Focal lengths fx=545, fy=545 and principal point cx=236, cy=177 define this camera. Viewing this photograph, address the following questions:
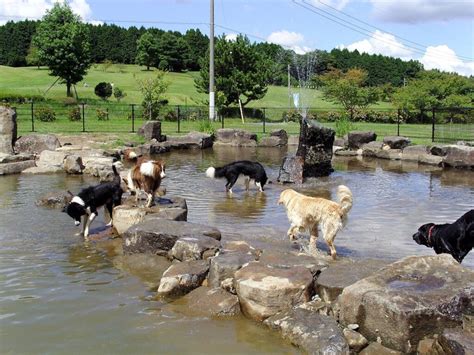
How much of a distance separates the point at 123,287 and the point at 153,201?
3.74 m

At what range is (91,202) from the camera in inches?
372

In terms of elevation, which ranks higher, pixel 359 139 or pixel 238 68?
pixel 238 68

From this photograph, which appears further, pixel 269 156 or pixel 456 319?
pixel 269 156

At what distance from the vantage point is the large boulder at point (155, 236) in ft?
26.7

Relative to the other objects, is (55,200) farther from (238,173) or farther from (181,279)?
(181,279)

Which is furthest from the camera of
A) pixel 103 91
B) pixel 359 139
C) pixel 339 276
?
pixel 103 91

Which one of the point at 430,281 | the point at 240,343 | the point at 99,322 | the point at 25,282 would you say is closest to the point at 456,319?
the point at 430,281

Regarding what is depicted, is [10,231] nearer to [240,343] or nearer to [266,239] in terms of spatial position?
[266,239]

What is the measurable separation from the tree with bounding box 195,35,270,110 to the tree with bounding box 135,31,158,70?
44.6m

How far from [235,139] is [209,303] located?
22060mm

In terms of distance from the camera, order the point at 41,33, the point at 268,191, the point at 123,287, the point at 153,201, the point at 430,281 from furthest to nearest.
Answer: the point at 41,33
the point at 268,191
the point at 153,201
the point at 123,287
the point at 430,281

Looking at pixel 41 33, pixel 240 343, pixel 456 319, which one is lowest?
pixel 240 343

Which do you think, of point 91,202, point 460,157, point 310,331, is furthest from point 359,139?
point 310,331

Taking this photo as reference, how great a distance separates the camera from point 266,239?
936cm
